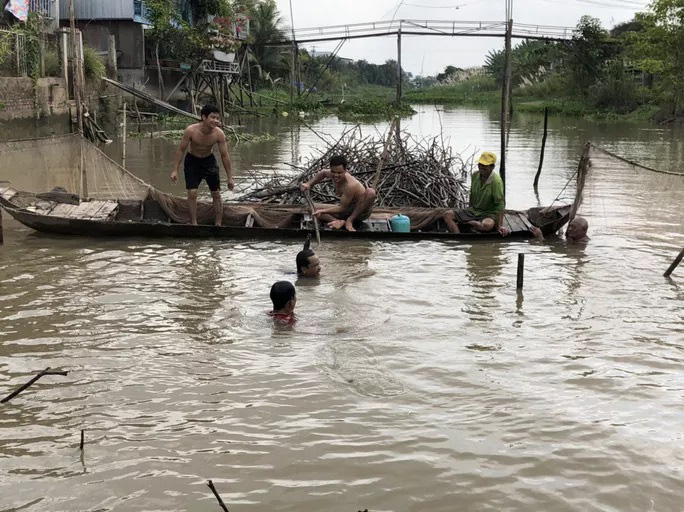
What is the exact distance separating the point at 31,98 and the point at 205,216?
9698 mm

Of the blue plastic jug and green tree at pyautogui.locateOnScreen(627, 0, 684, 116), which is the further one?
green tree at pyautogui.locateOnScreen(627, 0, 684, 116)

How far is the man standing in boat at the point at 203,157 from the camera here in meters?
8.35

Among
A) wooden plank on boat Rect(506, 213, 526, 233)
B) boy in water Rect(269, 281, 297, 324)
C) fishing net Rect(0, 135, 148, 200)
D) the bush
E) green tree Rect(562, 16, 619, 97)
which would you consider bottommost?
boy in water Rect(269, 281, 297, 324)

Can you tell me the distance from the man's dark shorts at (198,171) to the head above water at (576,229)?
4.32 m

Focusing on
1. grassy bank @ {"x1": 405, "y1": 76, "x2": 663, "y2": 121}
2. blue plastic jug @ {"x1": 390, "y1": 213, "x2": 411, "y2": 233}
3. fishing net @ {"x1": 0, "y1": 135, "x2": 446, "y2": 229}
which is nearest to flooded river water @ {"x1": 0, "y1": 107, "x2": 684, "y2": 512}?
blue plastic jug @ {"x1": 390, "y1": 213, "x2": 411, "y2": 233}

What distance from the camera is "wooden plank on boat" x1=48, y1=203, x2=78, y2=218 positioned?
8695 millimetres

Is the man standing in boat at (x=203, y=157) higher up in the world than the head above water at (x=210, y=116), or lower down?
lower down

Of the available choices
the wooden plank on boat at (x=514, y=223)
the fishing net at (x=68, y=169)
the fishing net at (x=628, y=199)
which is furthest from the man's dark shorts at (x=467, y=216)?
the fishing net at (x=68, y=169)

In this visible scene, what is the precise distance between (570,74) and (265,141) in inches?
966

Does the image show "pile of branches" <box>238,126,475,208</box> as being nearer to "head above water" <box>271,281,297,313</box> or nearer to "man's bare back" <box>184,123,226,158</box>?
"man's bare back" <box>184,123,226,158</box>

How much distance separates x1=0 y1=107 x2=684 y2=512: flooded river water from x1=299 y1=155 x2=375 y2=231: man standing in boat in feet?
1.25

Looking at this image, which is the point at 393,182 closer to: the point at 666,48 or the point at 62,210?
the point at 62,210

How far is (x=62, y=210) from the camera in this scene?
348 inches

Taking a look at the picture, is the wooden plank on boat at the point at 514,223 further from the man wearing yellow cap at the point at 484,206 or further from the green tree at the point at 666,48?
the green tree at the point at 666,48
